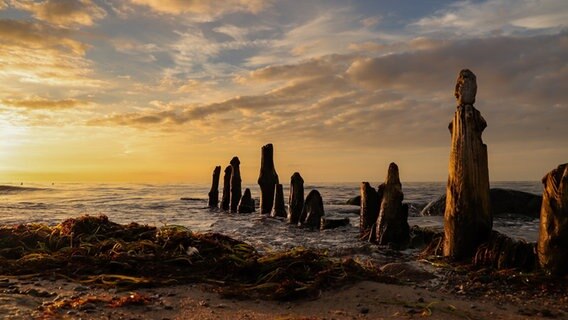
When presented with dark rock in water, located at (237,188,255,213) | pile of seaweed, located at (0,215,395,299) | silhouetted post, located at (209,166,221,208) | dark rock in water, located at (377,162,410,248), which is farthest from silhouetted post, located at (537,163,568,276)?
silhouetted post, located at (209,166,221,208)

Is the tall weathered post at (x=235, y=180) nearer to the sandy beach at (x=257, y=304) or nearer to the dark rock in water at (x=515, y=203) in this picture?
the dark rock in water at (x=515, y=203)

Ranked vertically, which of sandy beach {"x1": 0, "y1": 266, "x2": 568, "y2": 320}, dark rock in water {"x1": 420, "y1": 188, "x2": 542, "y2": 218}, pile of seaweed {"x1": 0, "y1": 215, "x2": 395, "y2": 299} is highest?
dark rock in water {"x1": 420, "y1": 188, "x2": 542, "y2": 218}

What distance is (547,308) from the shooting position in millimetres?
6258

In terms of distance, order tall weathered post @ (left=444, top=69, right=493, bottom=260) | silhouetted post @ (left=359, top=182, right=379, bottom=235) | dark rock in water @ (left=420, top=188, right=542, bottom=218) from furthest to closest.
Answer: dark rock in water @ (left=420, top=188, right=542, bottom=218) → silhouetted post @ (left=359, top=182, right=379, bottom=235) → tall weathered post @ (left=444, top=69, right=493, bottom=260)

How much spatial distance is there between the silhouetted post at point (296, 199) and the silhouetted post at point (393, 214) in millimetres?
6607

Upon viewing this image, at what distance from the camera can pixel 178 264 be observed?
841 cm

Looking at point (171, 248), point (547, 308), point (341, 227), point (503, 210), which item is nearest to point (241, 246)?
point (171, 248)

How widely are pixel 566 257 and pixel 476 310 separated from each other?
234 cm

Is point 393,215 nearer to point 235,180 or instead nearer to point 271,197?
point 271,197

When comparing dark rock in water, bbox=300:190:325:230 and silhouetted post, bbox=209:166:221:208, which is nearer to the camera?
dark rock in water, bbox=300:190:325:230

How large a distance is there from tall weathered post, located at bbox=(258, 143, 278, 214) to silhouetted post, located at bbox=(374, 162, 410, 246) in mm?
10502

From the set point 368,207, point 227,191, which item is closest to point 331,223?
point 368,207

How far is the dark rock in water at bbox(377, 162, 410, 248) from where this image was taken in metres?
12.0

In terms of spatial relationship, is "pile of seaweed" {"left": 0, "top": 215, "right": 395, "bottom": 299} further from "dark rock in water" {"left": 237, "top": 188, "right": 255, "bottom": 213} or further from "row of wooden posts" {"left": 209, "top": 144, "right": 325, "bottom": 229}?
"dark rock in water" {"left": 237, "top": 188, "right": 255, "bottom": 213}
